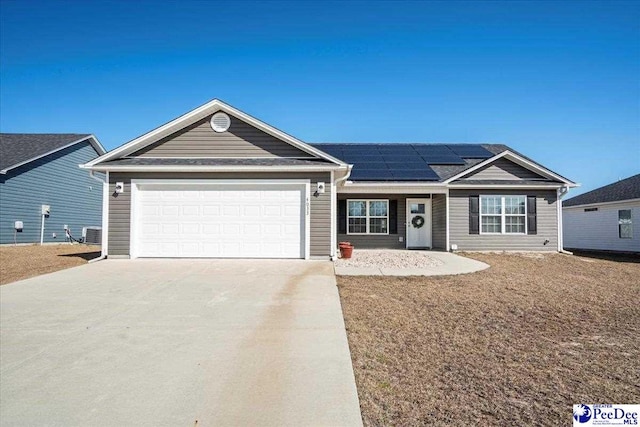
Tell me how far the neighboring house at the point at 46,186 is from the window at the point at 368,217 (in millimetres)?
15773

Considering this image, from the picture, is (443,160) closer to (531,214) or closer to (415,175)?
(415,175)

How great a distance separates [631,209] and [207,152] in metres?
19.3

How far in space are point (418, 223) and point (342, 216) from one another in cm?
323

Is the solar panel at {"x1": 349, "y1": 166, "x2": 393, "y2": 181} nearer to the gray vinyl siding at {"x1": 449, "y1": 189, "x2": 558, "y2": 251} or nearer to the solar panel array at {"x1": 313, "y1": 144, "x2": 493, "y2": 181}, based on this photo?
the solar panel array at {"x1": 313, "y1": 144, "x2": 493, "y2": 181}

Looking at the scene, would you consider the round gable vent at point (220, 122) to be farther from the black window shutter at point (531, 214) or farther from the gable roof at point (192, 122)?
the black window shutter at point (531, 214)

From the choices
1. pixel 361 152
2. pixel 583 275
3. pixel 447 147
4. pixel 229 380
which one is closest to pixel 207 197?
pixel 229 380

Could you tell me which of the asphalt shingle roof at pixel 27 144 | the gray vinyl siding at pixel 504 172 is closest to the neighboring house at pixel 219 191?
the gray vinyl siding at pixel 504 172

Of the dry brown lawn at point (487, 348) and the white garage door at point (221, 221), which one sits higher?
the white garage door at point (221, 221)

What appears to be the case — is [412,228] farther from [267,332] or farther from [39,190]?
[39,190]

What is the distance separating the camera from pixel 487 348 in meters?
4.74

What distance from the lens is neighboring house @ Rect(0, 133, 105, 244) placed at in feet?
59.4

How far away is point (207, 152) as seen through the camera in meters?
12.0

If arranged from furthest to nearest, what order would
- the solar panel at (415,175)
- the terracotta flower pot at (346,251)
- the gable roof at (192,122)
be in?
the solar panel at (415,175) < the terracotta flower pot at (346,251) < the gable roof at (192,122)

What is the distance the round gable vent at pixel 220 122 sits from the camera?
12.0 metres
